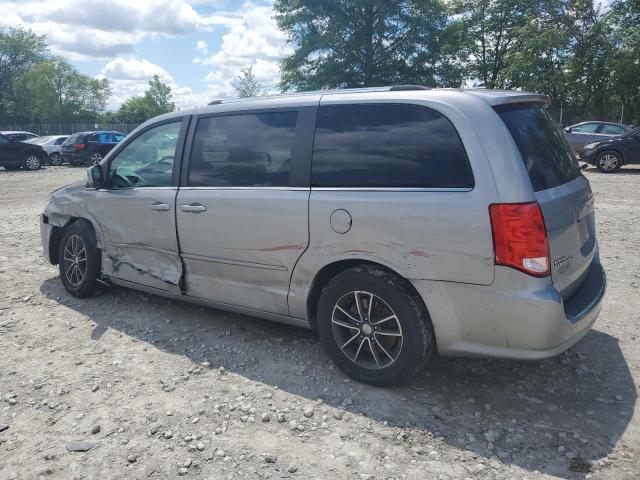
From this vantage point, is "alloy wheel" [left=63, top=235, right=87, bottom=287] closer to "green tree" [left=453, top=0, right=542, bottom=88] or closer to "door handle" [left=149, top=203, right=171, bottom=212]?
"door handle" [left=149, top=203, right=171, bottom=212]

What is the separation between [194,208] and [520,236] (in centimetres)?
238

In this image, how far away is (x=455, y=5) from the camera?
38.8 metres

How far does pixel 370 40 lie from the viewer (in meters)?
31.6

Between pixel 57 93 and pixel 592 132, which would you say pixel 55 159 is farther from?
pixel 57 93

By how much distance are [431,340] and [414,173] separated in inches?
39.8

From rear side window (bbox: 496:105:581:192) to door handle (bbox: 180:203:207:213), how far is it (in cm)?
219

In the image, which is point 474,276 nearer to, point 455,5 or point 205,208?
point 205,208

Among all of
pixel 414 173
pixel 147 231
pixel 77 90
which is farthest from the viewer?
pixel 77 90

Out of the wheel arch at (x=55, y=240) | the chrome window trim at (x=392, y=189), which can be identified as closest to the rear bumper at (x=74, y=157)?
the wheel arch at (x=55, y=240)

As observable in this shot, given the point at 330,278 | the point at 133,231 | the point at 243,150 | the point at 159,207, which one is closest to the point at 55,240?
the point at 133,231

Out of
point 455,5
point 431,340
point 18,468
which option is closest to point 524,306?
→ point 431,340

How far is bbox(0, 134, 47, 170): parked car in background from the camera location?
67.8ft

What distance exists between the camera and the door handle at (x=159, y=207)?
169 inches

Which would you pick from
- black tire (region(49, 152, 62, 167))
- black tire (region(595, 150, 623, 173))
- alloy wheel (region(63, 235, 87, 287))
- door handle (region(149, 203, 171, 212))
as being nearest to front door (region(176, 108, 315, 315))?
door handle (region(149, 203, 171, 212))
